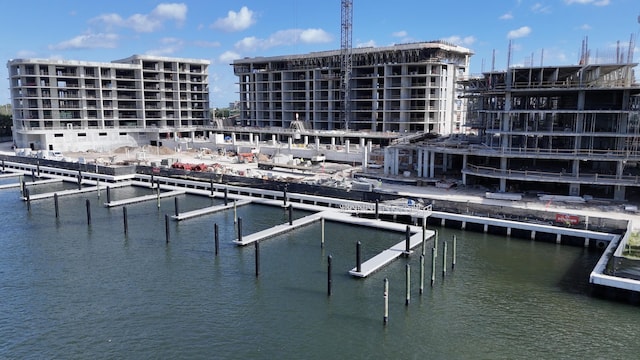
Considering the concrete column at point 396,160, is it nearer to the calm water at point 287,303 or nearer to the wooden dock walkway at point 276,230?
the wooden dock walkway at point 276,230

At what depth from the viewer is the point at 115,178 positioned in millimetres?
73062

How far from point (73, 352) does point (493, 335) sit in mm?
22791

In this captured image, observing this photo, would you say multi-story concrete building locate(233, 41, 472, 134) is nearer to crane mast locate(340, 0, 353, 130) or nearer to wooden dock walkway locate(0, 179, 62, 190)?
crane mast locate(340, 0, 353, 130)

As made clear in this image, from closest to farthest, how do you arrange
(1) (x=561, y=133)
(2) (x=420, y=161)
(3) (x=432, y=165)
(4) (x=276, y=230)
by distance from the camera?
(4) (x=276, y=230), (1) (x=561, y=133), (3) (x=432, y=165), (2) (x=420, y=161)

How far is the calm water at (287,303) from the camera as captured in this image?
26.7m

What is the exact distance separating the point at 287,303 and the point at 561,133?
1507 inches

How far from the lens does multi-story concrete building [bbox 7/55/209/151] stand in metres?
106

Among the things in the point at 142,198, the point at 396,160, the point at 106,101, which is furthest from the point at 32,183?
the point at 396,160

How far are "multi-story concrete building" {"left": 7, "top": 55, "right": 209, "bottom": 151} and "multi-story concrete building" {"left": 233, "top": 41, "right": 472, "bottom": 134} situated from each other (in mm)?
14997

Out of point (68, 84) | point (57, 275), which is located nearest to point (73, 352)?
point (57, 275)

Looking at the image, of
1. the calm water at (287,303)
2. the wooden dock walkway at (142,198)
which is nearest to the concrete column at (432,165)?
the calm water at (287,303)

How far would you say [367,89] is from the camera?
104m

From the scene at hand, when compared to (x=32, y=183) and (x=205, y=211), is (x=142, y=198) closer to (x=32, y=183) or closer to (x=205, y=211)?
(x=205, y=211)

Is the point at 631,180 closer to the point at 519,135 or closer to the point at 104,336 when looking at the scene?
the point at 519,135
